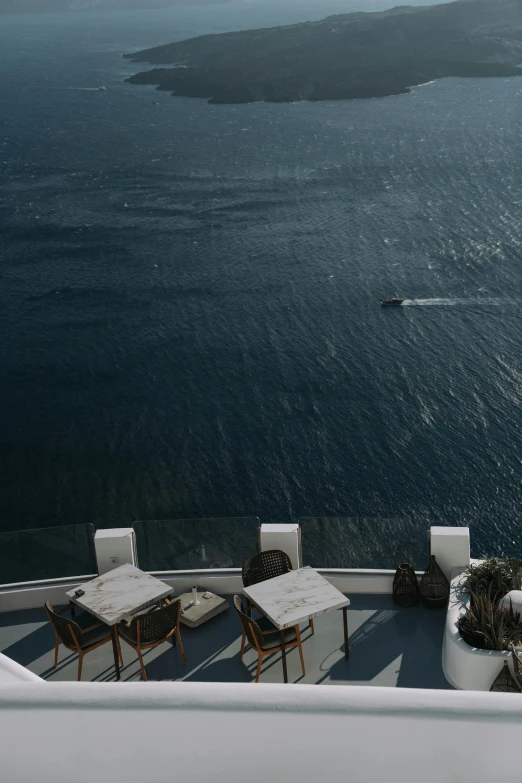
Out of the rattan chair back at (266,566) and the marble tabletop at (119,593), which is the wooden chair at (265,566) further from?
the marble tabletop at (119,593)

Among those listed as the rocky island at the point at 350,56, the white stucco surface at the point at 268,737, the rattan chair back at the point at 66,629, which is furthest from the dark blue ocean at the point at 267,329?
the white stucco surface at the point at 268,737

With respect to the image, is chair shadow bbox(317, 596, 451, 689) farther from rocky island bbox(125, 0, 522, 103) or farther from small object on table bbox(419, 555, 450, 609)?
rocky island bbox(125, 0, 522, 103)

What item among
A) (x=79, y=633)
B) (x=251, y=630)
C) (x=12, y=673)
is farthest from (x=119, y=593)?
(x=12, y=673)

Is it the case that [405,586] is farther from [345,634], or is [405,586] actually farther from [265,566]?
[265,566]

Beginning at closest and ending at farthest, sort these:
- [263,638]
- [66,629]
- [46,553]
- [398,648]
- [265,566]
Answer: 1. [263,638]
2. [66,629]
3. [398,648]
4. [265,566]
5. [46,553]

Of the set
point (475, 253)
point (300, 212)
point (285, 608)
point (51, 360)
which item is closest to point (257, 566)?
point (285, 608)

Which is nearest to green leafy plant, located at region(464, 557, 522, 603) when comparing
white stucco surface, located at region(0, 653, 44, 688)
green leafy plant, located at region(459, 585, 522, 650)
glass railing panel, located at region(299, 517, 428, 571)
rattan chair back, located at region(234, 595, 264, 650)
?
green leafy plant, located at region(459, 585, 522, 650)
